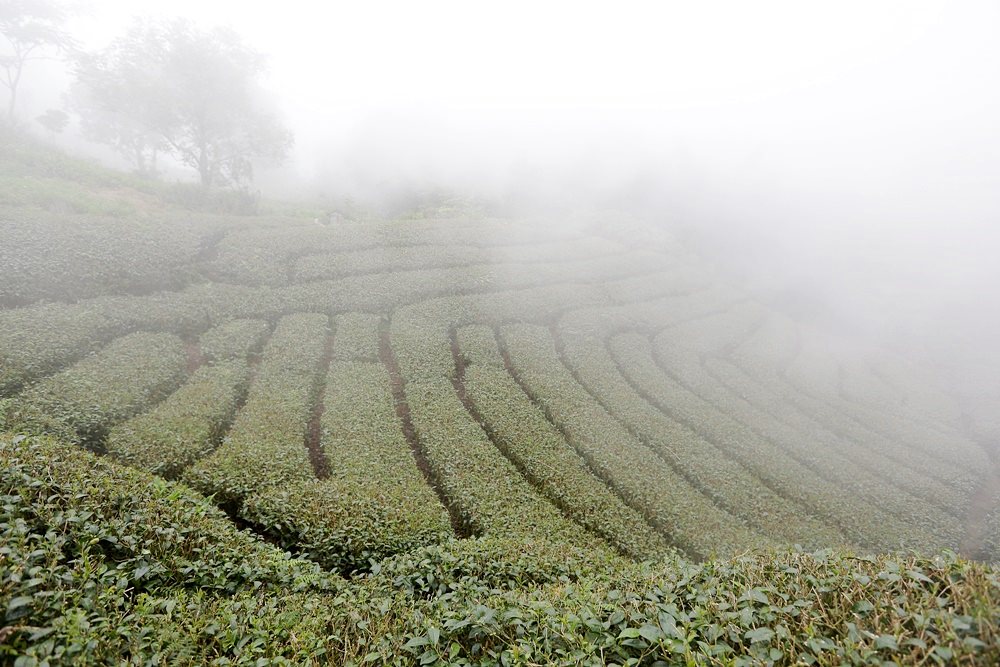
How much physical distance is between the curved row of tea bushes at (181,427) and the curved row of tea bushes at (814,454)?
2148 cm

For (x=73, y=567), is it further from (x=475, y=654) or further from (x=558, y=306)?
(x=558, y=306)

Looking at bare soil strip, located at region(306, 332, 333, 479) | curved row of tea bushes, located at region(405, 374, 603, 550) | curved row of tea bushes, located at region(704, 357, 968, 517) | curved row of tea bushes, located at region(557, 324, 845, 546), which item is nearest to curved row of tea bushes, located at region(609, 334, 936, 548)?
curved row of tea bushes, located at region(557, 324, 845, 546)

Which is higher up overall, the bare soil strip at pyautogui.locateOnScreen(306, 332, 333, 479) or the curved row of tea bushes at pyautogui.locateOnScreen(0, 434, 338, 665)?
the curved row of tea bushes at pyautogui.locateOnScreen(0, 434, 338, 665)

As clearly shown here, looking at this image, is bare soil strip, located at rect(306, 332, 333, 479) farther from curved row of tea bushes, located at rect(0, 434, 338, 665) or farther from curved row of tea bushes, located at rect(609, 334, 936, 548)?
curved row of tea bushes, located at rect(609, 334, 936, 548)

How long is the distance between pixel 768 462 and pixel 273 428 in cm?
1933

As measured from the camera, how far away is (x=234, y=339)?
19469 millimetres

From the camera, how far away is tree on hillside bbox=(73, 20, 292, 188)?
3544 centimetres

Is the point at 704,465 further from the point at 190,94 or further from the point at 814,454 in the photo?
the point at 190,94

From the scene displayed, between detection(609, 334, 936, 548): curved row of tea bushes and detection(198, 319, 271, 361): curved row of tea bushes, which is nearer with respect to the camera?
detection(609, 334, 936, 548): curved row of tea bushes

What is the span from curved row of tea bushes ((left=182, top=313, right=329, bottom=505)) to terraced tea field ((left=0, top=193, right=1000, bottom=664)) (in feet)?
0.28

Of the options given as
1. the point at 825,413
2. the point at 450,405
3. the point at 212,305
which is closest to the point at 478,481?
the point at 450,405

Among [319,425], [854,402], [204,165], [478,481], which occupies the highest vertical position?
[204,165]

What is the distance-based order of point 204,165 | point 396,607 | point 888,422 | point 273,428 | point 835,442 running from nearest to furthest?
1. point 396,607
2. point 273,428
3. point 835,442
4. point 888,422
5. point 204,165

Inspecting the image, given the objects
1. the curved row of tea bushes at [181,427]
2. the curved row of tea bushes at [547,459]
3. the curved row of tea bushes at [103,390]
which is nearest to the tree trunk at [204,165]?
the curved row of tea bushes at [103,390]
